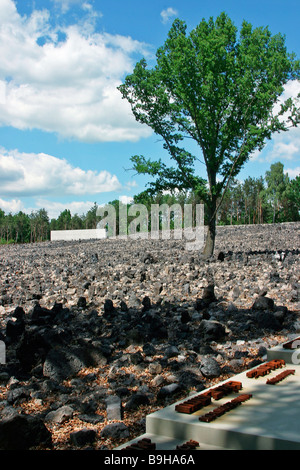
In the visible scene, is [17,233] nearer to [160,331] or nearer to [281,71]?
[281,71]

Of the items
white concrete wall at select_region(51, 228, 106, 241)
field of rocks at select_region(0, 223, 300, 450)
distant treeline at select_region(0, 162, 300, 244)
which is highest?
distant treeline at select_region(0, 162, 300, 244)

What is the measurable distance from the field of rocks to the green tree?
18.0 ft

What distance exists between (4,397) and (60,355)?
833 mm

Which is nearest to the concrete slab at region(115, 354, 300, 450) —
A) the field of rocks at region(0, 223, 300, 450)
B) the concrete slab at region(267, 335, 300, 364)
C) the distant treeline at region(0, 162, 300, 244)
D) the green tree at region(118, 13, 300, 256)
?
the field of rocks at region(0, 223, 300, 450)

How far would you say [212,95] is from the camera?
14.4 metres

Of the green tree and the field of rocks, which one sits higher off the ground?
the green tree

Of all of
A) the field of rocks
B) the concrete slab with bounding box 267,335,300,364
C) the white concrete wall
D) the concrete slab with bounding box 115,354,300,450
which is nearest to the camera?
the concrete slab with bounding box 115,354,300,450

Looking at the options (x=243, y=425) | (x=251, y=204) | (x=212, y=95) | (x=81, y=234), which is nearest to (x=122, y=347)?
(x=243, y=425)

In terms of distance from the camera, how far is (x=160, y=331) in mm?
6461

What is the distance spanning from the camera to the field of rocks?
13.4 feet

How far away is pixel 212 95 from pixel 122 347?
10486 millimetres

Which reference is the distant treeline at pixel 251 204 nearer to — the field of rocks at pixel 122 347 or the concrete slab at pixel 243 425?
the field of rocks at pixel 122 347

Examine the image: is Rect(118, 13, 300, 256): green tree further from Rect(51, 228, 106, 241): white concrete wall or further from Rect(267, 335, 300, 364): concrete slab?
Rect(51, 228, 106, 241): white concrete wall
